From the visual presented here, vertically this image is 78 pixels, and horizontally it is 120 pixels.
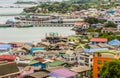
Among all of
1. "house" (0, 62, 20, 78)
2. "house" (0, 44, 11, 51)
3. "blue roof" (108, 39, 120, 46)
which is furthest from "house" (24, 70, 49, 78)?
"blue roof" (108, 39, 120, 46)

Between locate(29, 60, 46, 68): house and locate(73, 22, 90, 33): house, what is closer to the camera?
locate(29, 60, 46, 68): house

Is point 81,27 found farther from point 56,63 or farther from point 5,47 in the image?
point 56,63

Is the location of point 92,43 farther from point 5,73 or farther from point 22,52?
point 5,73

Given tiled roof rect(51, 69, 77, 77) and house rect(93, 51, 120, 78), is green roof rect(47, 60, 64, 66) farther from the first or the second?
house rect(93, 51, 120, 78)


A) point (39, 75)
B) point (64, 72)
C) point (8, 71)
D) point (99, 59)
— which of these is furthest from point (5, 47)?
point (8, 71)

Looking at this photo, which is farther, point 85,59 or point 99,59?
point 85,59

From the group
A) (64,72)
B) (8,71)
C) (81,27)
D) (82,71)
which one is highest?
(8,71)

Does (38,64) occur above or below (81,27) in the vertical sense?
above

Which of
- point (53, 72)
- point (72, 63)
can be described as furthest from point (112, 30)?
point (53, 72)
